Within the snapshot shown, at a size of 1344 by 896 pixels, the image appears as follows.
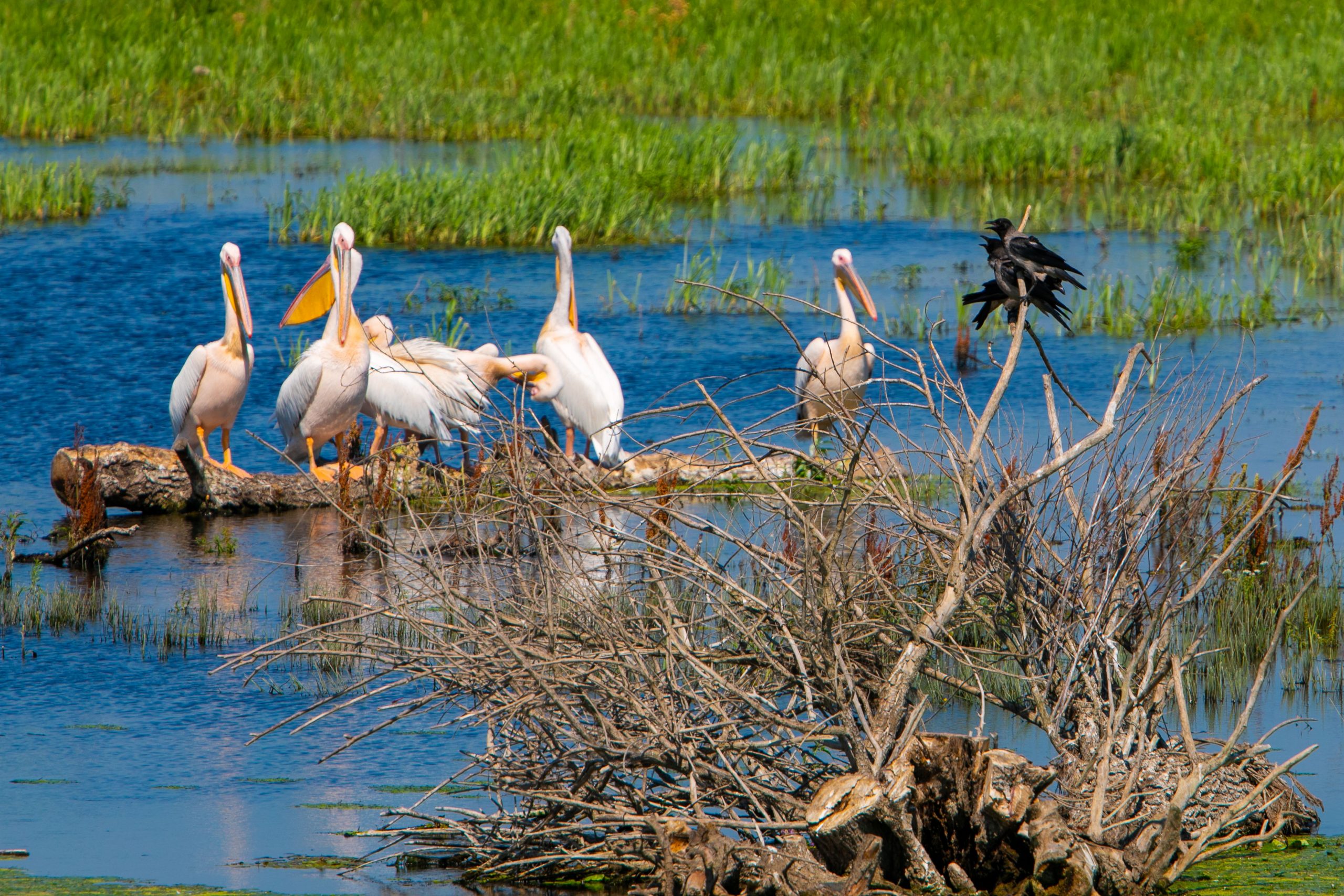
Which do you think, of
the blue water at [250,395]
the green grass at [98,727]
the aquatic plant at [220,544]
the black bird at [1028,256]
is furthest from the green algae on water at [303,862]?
the aquatic plant at [220,544]

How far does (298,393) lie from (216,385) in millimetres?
515

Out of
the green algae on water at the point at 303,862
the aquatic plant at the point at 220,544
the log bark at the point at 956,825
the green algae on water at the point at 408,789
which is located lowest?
the aquatic plant at the point at 220,544

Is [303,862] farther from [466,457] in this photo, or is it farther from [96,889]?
[466,457]

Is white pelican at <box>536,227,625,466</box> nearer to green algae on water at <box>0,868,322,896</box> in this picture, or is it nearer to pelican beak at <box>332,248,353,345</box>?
pelican beak at <box>332,248,353,345</box>

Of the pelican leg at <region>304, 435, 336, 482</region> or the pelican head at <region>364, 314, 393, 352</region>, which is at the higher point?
the pelican head at <region>364, 314, 393, 352</region>

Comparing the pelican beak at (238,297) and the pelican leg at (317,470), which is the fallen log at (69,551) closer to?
the pelican leg at (317,470)

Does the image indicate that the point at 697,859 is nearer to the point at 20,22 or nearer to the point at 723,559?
the point at 723,559

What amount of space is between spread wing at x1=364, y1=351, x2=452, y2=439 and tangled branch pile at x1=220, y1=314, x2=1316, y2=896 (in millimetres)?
4367

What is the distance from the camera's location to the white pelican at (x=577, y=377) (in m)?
10.3

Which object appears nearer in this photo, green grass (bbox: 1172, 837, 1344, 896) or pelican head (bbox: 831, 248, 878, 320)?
green grass (bbox: 1172, 837, 1344, 896)

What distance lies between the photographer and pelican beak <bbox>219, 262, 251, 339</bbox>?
10.4 metres

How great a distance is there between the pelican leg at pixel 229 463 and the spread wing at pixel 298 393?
1.18ft

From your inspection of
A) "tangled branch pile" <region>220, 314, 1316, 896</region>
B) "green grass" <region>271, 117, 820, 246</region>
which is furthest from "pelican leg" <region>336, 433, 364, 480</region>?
"green grass" <region>271, 117, 820, 246</region>

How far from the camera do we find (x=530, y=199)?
16344 mm
